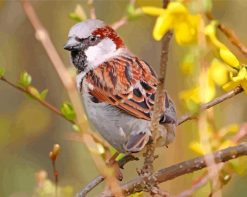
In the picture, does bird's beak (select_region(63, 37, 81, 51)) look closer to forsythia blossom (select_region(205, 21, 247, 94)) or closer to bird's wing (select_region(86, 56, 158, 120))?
bird's wing (select_region(86, 56, 158, 120))

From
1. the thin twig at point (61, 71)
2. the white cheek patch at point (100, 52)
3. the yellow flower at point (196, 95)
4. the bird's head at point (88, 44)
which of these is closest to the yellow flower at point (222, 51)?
the yellow flower at point (196, 95)

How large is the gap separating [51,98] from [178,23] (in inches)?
165

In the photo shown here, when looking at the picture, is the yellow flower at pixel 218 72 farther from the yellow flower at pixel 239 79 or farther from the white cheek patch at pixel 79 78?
the white cheek patch at pixel 79 78

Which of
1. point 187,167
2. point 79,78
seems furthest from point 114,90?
point 187,167

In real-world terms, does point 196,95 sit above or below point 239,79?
below

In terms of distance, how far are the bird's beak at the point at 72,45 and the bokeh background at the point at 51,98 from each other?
1.74m

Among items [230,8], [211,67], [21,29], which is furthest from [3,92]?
[211,67]

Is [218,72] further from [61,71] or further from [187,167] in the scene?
[61,71]

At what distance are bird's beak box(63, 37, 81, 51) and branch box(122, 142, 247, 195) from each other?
1006mm

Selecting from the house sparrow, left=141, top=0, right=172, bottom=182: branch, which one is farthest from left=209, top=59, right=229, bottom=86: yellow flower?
left=141, top=0, right=172, bottom=182: branch

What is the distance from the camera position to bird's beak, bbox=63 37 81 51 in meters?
4.37

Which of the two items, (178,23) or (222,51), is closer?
(178,23)

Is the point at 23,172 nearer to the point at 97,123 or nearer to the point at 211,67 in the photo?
the point at 97,123

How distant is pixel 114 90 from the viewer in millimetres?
4250
